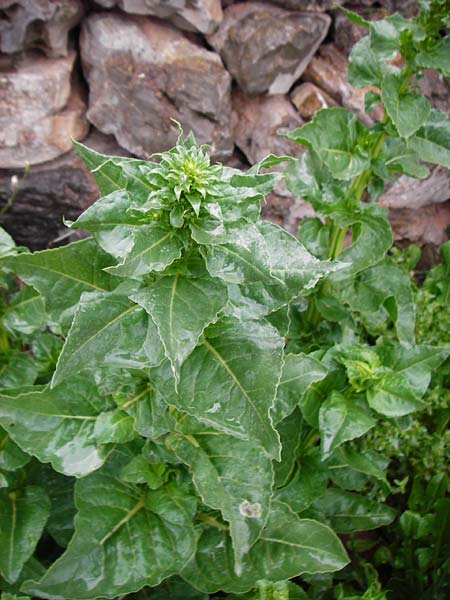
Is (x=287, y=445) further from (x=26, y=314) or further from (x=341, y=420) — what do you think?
(x=26, y=314)

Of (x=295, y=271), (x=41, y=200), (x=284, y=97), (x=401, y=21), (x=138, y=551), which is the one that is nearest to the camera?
(x=295, y=271)

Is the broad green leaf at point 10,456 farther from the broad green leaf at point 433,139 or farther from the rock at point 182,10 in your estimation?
the rock at point 182,10

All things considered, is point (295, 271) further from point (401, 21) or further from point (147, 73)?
point (147, 73)

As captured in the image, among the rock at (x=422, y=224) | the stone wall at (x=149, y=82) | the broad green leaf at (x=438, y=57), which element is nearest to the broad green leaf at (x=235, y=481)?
→ the broad green leaf at (x=438, y=57)

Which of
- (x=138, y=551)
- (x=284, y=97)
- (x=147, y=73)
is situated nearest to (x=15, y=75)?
(x=147, y=73)

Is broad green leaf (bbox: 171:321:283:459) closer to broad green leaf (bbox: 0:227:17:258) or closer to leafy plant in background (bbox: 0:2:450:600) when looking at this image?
leafy plant in background (bbox: 0:2:450:600)

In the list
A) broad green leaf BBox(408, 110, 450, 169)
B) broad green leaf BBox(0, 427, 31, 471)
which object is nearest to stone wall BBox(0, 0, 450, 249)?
broad green leaf BBox(408, 110, 450, 169)
